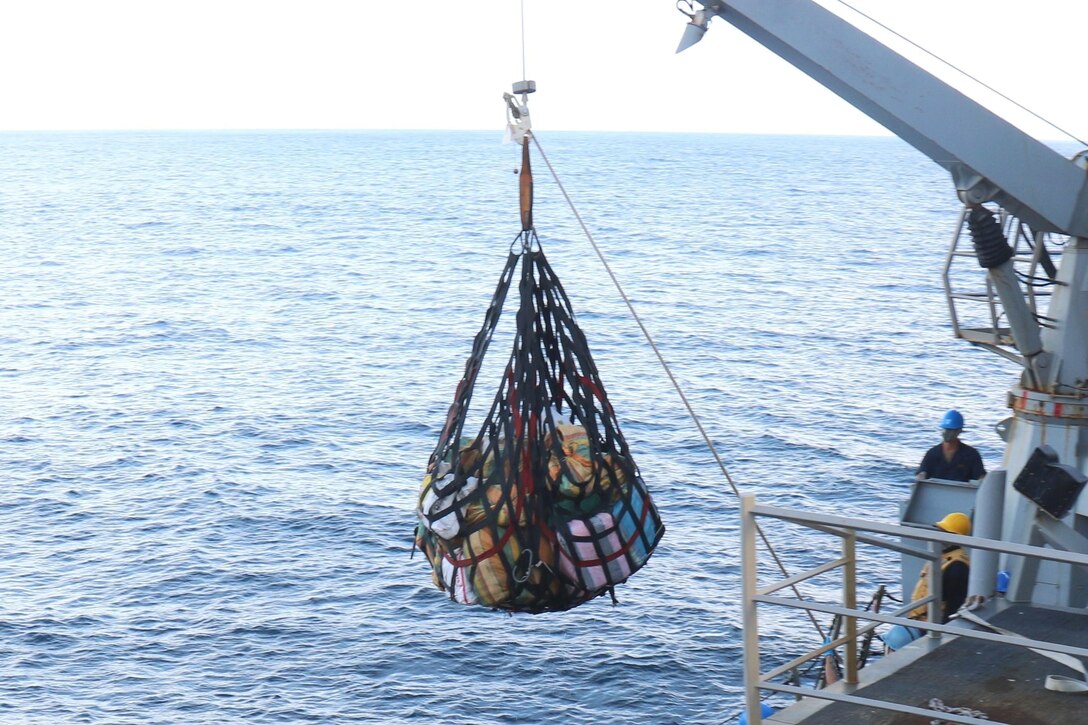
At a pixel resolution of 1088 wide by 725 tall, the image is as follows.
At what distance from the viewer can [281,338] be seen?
169 feet

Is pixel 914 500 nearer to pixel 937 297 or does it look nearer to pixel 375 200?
pixel 937 297

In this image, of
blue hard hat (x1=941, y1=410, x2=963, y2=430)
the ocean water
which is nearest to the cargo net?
blue hard hat (x1=941, y1=410, x2=963, y2=430)

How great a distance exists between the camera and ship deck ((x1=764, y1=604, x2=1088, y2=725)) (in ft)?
21.7

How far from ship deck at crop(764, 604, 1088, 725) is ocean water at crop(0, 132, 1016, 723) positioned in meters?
11.2

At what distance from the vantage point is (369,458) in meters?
32.1

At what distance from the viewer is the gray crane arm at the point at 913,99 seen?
8.86m

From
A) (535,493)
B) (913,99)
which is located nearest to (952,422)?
(913,99)

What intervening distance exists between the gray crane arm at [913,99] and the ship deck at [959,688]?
333 cm

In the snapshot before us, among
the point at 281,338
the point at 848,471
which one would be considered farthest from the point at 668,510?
the point at 281,338

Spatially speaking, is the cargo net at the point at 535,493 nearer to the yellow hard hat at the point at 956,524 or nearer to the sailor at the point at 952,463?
the yellow hard hat at the point at 956,524

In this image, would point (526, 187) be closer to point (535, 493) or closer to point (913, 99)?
point (535, 493)

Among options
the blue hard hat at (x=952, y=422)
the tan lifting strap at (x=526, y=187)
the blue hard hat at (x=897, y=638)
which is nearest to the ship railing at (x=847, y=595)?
the tan lifting strap at (x=526, y=187)

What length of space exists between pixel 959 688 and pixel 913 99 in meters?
4.22

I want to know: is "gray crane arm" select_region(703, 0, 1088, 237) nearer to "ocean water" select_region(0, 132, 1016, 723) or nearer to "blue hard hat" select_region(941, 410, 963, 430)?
"blue hard hat" select_region(941, 410, 963, 430)
